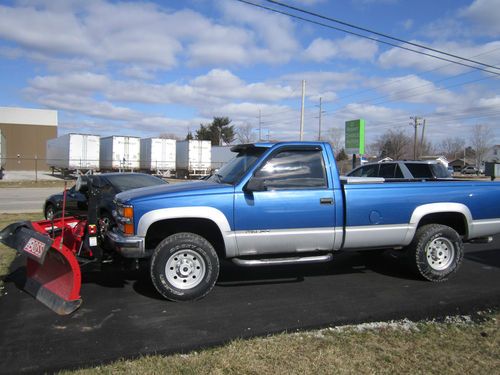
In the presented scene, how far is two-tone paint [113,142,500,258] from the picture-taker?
17.5 ft

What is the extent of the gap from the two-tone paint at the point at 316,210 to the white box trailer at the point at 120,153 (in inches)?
1218

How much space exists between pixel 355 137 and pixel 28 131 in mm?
41093

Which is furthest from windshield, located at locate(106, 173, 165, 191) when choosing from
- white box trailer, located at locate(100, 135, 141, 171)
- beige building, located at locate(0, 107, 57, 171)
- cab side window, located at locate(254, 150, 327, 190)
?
beige building, located at locate(0, 107, 57, 171)

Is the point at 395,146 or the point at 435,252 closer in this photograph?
the point at 435,252

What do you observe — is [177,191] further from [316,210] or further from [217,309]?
[316,210]

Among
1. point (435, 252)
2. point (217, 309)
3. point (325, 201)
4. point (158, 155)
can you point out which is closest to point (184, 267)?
point (217, 309)

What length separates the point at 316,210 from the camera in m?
5.66

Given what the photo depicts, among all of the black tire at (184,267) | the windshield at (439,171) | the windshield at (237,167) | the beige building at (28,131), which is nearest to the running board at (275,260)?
the black tire at (184,267)

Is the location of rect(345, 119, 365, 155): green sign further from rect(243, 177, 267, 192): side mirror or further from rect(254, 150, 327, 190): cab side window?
rect(243, 177, 267, 192): side mirror

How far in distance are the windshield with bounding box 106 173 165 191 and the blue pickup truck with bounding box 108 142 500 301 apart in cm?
389

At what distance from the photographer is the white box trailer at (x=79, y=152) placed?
34281 mm

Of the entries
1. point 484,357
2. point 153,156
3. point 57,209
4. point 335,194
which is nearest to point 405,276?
point 335,194

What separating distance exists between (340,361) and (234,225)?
219 centimetres

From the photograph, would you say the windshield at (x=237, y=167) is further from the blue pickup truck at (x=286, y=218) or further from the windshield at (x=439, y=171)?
the windshield at (x=439, y=171)
